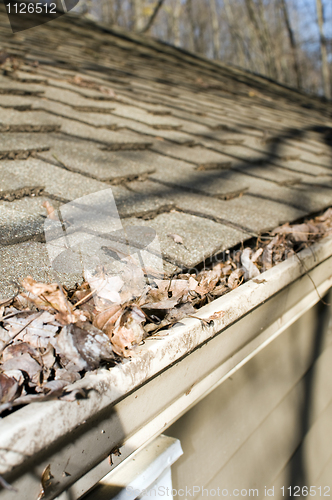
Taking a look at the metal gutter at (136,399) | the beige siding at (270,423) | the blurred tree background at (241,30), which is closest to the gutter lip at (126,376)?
the metal gutter at (136,399)

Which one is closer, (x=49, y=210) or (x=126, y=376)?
(x=126, y=376)

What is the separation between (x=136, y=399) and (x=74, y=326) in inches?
8.4

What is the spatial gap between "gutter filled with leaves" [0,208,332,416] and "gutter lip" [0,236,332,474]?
0.02 metres

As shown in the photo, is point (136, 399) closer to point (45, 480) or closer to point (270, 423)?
point (45, 480)

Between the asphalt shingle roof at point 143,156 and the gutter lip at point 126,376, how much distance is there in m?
0.18

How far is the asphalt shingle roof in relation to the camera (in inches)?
45.1

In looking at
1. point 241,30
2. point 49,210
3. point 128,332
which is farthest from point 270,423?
point 241,30

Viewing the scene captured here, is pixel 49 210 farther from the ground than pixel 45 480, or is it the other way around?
pixel 49 210

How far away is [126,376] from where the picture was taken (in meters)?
0.67

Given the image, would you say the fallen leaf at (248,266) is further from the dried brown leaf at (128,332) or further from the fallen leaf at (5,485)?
the fallen leaf at (5,485)

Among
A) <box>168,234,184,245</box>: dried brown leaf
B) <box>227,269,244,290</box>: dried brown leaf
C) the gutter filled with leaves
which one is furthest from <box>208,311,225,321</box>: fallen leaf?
<box>168,234,184,245</box>: dried brown leaf

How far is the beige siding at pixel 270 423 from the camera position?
1285 mm

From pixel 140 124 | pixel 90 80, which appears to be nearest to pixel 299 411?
pixel 140 124

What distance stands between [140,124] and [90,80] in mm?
787
